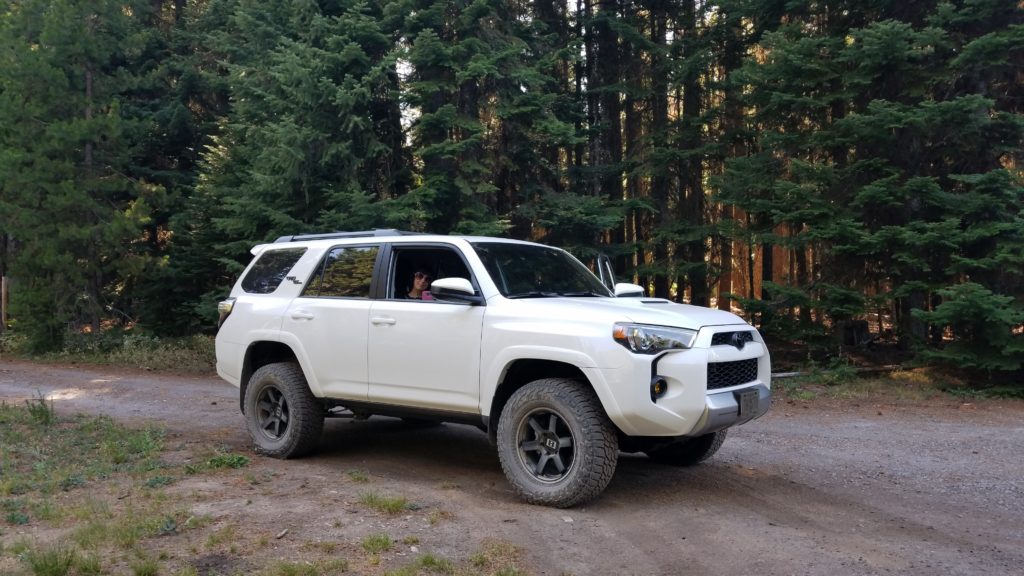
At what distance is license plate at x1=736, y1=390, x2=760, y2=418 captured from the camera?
223 inches

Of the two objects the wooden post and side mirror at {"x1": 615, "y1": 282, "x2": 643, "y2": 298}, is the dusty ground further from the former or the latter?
the wooden post

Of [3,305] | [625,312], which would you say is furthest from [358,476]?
[3,305]

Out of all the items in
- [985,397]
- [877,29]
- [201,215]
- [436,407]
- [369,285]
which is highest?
[877,29]

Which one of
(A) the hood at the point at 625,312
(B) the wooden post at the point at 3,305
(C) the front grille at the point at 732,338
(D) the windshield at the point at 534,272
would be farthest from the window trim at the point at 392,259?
(B) the wooden post at the point at 3,305

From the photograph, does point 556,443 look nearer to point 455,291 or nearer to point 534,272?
point 455,291

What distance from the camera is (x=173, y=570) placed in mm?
4328

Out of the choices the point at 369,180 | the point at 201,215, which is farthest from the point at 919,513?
the point at 201,215

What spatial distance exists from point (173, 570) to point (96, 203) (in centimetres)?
1731

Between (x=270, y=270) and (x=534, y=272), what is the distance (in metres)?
3.09

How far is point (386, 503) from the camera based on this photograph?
5.53 meters

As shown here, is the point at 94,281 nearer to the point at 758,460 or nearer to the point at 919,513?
the point at 758,460

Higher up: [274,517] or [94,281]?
[94,281]

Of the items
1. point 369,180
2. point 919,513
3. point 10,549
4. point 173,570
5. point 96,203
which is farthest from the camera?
point 96,203

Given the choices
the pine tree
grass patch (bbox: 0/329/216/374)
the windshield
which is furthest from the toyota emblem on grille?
the pine tree
